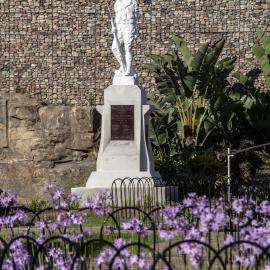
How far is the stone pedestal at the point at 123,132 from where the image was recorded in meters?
15.2

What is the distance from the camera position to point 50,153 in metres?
17.8

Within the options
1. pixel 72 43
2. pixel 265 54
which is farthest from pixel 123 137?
pixel 72 43

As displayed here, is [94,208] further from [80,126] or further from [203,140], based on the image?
[203,140]

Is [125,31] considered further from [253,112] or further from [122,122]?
[253,112]

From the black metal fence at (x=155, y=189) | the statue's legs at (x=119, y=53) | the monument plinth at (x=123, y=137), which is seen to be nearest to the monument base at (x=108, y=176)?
the monument plinth at (x=123, y=137)

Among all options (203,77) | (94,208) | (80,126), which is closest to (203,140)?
(203,77)

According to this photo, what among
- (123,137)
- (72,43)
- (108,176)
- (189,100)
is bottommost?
(108,176)

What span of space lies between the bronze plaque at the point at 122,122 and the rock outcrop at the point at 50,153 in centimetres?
217

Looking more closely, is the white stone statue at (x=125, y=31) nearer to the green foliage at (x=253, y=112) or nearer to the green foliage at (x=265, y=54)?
the green foliage at (x=253, y=112)

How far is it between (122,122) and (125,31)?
1732 millimetres

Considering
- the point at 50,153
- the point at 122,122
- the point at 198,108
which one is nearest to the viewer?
the point at 122,122

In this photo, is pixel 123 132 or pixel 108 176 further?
pixel 123 132

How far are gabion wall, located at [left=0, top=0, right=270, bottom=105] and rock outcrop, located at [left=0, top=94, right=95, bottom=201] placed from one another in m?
10.4

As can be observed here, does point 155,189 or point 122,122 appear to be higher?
point 122,122
